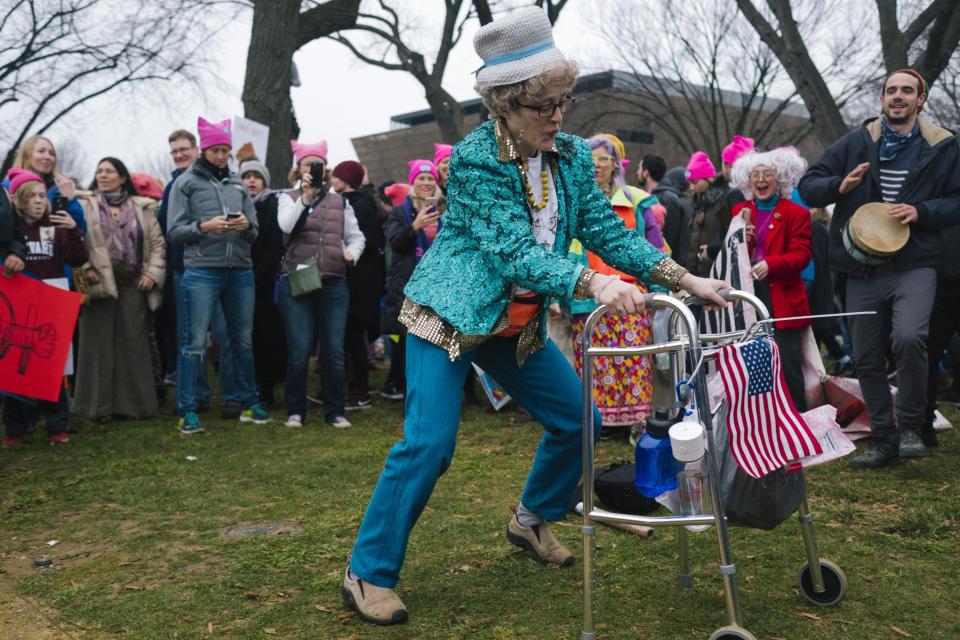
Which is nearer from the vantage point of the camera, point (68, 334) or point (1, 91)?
point (68, 334)

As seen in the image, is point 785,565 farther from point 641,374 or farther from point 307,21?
point 307,21

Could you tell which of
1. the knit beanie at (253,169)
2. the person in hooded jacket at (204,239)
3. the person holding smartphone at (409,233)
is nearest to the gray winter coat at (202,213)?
the person in hooded jacket at (204,239)

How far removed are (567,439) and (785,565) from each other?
106cm

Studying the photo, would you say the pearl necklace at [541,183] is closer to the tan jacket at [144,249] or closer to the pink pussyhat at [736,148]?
the pink pussyhat at [736,148]

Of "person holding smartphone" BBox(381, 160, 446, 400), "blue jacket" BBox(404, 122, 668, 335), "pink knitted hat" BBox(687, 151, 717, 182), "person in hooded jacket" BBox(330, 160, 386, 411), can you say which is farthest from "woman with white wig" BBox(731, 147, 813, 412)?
"person in hooded jacket" BBox(330, 160, 386, 411)

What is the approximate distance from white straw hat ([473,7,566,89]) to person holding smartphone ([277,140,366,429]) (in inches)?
172

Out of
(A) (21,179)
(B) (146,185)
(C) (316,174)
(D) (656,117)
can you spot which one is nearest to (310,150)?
(C) (316,174)

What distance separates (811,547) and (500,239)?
4.90 feet

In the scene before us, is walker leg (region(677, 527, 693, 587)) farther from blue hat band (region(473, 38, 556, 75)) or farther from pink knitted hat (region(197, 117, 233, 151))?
pink knitted hat (region(197, 117, 233, 151))

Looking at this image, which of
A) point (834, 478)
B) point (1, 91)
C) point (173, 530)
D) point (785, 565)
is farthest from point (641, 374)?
point (1, 91)

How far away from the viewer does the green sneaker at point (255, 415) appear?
7.93 m

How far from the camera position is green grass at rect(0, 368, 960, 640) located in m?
3.34

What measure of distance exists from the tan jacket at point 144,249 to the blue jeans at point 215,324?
637 mm

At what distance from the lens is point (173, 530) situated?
15.4 ft
